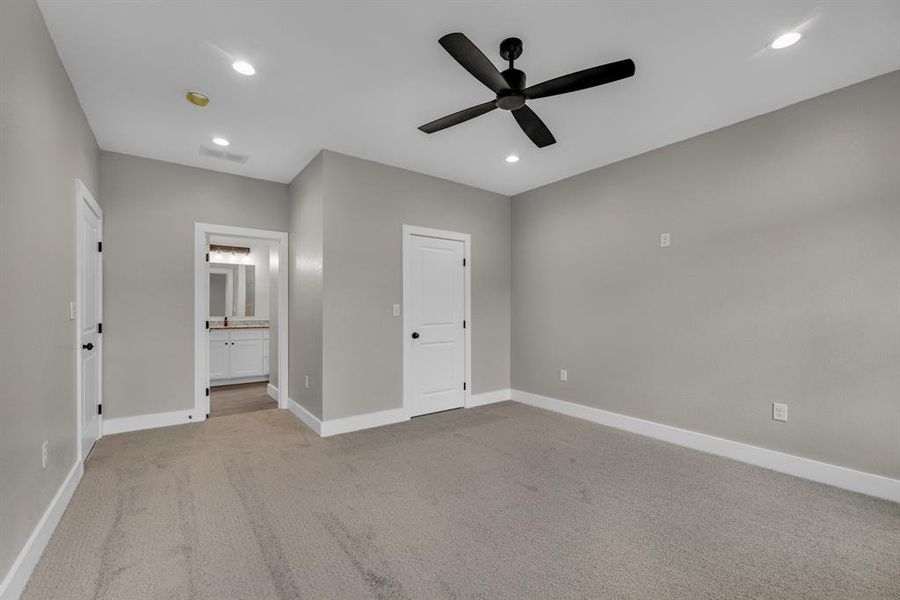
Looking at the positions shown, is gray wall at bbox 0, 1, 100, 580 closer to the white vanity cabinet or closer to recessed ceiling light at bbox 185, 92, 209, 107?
recessed ceiling light at bbox 185, 92, 209, 107

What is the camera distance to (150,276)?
384 centimetres

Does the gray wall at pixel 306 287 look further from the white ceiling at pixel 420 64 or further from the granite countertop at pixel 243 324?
the granite countertop at pixel 243 324

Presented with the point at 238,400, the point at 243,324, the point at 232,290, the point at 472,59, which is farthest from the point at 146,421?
the point at 472,59

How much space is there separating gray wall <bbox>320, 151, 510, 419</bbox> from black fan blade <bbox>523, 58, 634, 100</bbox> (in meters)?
2.17

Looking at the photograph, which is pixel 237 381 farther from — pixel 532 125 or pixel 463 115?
pixel 532 125

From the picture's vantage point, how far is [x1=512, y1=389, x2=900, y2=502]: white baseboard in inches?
98.0

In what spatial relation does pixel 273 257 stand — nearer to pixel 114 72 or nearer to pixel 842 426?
pixel 114 72

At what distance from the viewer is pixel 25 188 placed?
1.77 metres

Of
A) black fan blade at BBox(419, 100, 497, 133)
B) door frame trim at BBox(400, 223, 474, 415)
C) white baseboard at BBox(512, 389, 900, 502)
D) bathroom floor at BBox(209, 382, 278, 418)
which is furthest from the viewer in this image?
bathroom floor at BBox(209, 382, 278, 418)

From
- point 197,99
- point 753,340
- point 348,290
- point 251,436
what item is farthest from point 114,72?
point 753,340

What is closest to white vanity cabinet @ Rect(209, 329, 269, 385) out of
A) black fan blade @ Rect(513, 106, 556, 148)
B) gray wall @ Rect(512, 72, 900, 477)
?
gray wall @ Rect(512, 72, 900, 477)

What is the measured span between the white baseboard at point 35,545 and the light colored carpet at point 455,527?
6 centimetres

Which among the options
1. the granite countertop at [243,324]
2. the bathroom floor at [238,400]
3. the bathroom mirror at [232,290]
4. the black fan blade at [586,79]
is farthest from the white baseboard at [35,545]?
the bathroom mirror at [232,290]

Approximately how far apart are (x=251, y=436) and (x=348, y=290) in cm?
160
